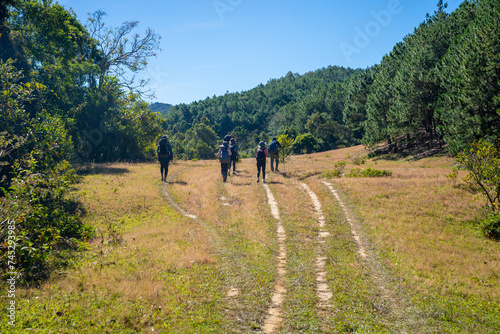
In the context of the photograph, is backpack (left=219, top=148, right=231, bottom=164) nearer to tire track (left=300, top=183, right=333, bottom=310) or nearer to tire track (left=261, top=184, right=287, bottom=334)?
tire track (left=300, top=183, right=333, bottom=310)

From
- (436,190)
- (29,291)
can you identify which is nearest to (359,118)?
(436,190)

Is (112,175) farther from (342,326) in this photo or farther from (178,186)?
(342,326)

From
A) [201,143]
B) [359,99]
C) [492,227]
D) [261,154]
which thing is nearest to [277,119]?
[201,143]

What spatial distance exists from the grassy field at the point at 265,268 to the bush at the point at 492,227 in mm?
383

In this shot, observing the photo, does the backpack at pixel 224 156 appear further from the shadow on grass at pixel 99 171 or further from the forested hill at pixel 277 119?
the forested hill at pixel 277 119

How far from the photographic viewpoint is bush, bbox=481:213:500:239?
14055 mm

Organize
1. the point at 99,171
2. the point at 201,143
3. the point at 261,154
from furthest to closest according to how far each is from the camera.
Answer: the point at 201,143 < the point at 99,171 < the point at 261,154

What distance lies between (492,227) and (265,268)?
11085 millimetres

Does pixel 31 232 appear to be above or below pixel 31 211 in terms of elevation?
below

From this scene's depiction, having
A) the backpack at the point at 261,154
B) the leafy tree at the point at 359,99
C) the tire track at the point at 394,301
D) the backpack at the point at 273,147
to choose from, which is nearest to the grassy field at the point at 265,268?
the tire track at the point at 394,301

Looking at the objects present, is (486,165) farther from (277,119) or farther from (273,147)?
(277,119)

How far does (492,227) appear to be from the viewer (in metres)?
14.2

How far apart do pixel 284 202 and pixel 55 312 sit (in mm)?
12808

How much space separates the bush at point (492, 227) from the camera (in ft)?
46.1
